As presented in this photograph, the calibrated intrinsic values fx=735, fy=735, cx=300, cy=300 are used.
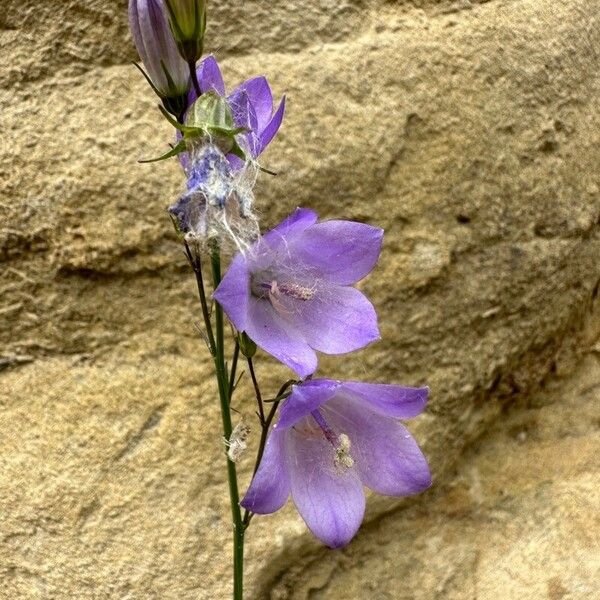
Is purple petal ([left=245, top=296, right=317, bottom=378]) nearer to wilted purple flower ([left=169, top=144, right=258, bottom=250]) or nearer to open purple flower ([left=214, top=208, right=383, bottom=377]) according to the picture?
open purple flower ([left=214, top=208, right=383, bottom=377])

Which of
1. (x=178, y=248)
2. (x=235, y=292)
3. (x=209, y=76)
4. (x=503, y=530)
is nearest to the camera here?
(x=235, y=292)

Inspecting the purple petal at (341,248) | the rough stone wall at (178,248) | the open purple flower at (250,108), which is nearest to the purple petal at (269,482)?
the purple petal at (341,248)

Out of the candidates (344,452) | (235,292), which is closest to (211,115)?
(235,292)

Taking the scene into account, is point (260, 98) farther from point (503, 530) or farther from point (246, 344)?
point (503, 530)

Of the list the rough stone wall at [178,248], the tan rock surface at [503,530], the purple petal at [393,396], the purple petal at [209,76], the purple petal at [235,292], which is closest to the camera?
the purple petal at [235,292]

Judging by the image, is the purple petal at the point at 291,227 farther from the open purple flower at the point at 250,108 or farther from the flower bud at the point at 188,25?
the flower bud at the point at 188,25

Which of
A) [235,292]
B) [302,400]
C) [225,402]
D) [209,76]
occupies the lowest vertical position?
[225,402]
